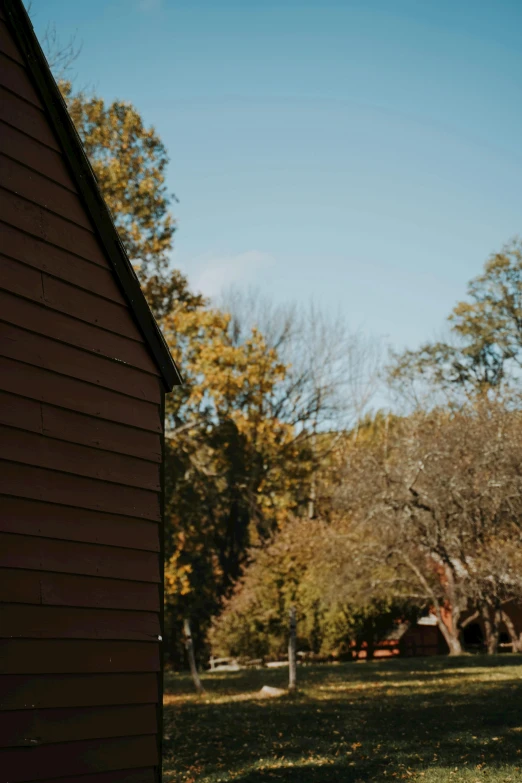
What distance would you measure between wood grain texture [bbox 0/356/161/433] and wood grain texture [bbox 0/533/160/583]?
854mm

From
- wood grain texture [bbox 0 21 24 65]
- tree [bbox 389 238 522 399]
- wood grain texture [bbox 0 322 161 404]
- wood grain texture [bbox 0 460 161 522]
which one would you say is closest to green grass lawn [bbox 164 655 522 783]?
wood grain texture [bbox 0 460 161 522]

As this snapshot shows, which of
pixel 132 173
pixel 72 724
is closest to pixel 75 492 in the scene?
pixel 72 724

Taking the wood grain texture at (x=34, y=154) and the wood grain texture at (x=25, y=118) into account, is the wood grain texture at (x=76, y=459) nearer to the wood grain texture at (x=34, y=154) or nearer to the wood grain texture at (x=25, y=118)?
the wood grain texture at (x=34, y=154)

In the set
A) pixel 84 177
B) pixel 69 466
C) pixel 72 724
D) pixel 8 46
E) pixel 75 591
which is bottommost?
pixel 72 724

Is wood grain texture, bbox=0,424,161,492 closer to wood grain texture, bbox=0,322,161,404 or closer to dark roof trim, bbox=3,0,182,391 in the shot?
wood grain texture, bbox=0,322,161,404

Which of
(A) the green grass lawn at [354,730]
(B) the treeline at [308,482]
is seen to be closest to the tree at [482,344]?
(B) the treeline at [308,482]

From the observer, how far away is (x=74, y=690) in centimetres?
523

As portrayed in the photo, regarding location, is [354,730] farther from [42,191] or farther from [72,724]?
[42,191]

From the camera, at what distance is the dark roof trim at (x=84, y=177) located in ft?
18.7

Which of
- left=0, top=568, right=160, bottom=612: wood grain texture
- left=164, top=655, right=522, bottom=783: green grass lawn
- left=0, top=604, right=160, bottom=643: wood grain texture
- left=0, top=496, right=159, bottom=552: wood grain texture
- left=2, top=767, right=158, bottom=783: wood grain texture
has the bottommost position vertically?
left=164, top=655, right=522, bottom=783: green grass lawn

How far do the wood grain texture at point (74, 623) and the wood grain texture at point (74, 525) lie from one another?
0.43 m

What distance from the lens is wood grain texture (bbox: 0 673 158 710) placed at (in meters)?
4.90

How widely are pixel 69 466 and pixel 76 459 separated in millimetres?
79

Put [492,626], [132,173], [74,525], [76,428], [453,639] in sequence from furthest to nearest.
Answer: [492,626] < [453,639] < [132,173] < [76,428] < [74,525]
